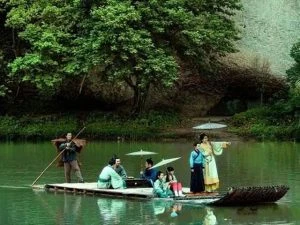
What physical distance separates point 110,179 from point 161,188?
1849mm

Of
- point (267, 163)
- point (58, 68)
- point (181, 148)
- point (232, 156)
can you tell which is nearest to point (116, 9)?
point (58, 68)

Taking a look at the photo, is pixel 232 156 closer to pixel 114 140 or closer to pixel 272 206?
pixel 114 140

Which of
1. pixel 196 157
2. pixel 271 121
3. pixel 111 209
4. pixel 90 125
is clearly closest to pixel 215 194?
pixel 196 157

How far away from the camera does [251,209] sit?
14508mm

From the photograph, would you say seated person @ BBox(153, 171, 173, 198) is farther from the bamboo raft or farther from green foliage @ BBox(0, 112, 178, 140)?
green foliage @ BBox(0, 112, 178, 140)

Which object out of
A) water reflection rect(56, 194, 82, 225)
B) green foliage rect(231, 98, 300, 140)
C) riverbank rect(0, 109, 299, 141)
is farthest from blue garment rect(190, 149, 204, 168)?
green foliage rect(231, 98, 300, 140)

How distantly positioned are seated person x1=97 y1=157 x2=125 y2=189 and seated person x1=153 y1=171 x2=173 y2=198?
57.9 inches

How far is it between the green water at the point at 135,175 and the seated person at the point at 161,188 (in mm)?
292

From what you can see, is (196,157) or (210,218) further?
(196,157)

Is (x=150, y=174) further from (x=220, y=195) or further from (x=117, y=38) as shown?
(x=117, y=38)

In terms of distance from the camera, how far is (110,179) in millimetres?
16984

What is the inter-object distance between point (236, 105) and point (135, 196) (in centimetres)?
2301

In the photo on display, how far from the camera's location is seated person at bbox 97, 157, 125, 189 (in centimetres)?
1678

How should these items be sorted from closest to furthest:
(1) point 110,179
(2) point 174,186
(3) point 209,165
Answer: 1. (2) point 174,186
2. (3) point 209,165
3. (1) point 110,179
